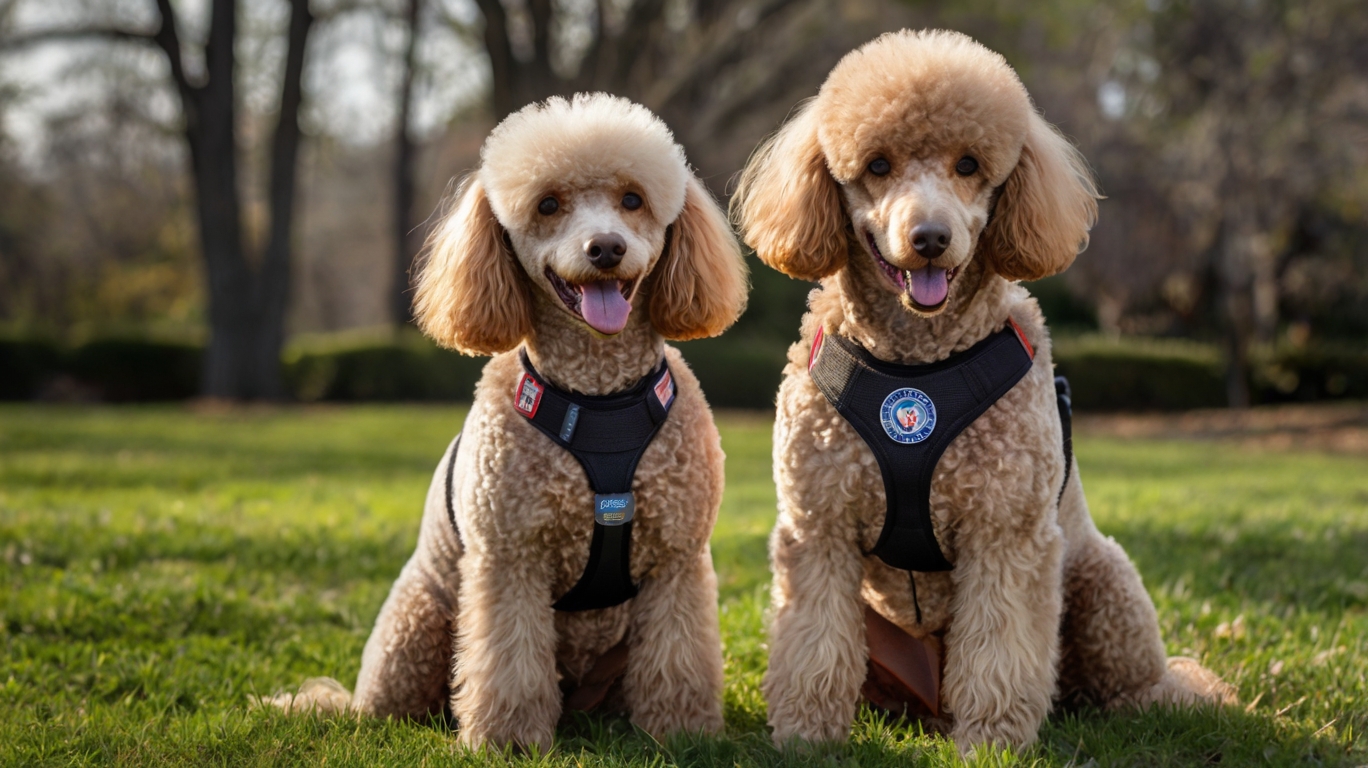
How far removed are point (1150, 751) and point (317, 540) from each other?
400cm

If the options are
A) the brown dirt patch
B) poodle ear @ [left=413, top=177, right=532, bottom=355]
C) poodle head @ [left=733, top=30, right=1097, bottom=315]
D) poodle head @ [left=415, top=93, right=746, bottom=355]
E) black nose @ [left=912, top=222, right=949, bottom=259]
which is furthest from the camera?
the brown dirt patch

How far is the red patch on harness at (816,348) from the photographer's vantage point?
2.73m

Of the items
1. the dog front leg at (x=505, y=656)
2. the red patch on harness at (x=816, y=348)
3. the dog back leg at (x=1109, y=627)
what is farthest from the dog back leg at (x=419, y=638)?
the dog back leg at (x=1109, y=627)

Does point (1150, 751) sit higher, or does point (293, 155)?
point (293, 155)

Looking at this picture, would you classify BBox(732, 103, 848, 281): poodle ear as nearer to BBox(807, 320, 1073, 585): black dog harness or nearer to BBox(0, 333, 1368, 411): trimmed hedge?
BBox(807, 320, 1073, 585): black dog harness

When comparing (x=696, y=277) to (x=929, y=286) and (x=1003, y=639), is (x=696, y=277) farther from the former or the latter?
(x=1003, y=639)

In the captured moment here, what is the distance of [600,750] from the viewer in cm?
266

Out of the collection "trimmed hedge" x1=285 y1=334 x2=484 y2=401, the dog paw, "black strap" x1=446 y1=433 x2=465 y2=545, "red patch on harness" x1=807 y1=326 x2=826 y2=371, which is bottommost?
"trimmed hedge" x1=285 y1=334 x2=484 y2=401

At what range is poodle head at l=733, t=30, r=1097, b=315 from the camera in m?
2.42

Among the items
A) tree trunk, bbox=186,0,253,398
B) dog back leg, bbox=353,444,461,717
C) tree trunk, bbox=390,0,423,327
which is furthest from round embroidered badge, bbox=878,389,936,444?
tree trunk, bbox=390,0,423,327

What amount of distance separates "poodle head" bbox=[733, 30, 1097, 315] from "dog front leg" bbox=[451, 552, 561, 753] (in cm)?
106

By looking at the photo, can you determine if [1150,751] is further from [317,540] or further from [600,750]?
[317,540]

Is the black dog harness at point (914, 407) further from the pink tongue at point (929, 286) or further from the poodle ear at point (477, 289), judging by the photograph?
the poodle ear at point (477, 289)

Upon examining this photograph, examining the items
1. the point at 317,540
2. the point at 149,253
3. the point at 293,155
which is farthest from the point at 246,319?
the point at 149,253
